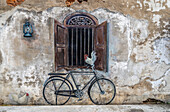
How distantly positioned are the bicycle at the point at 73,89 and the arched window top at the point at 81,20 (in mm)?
1269

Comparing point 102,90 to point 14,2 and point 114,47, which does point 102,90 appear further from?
point 14,2

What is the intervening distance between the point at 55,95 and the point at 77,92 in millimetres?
627

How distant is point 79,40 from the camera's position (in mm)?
4062

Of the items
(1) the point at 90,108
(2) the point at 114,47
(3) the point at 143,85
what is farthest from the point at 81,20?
(3) the point at 143,85

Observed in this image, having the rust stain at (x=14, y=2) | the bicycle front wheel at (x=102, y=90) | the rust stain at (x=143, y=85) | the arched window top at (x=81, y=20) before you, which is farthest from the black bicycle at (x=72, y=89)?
the rust stain at (x=14, y=2)

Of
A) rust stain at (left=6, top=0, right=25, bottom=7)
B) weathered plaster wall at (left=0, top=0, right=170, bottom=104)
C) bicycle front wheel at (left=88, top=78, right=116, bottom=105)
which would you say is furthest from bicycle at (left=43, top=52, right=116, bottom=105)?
rust stain at (left=6, top=0, right=25, bottom=7)

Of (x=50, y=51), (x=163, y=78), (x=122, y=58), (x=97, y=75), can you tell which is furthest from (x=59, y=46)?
(x=163, y=78)

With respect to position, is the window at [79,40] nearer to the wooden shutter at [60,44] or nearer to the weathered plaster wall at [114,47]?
the wooden shutter at [60,44]

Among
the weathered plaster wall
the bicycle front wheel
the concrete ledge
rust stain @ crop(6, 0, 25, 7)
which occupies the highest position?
rust stain @ crop(6, 0, 25, 7)

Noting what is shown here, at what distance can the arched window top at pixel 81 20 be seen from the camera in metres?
3.94

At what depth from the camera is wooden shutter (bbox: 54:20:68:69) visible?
12.7 ft

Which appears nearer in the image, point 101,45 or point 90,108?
point 90,108

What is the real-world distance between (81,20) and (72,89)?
6.39 feet

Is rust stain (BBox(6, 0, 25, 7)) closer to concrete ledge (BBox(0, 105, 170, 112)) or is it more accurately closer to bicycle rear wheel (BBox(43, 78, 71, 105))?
bicycle rear wheel (BBox(43, 78, 71, 105))
